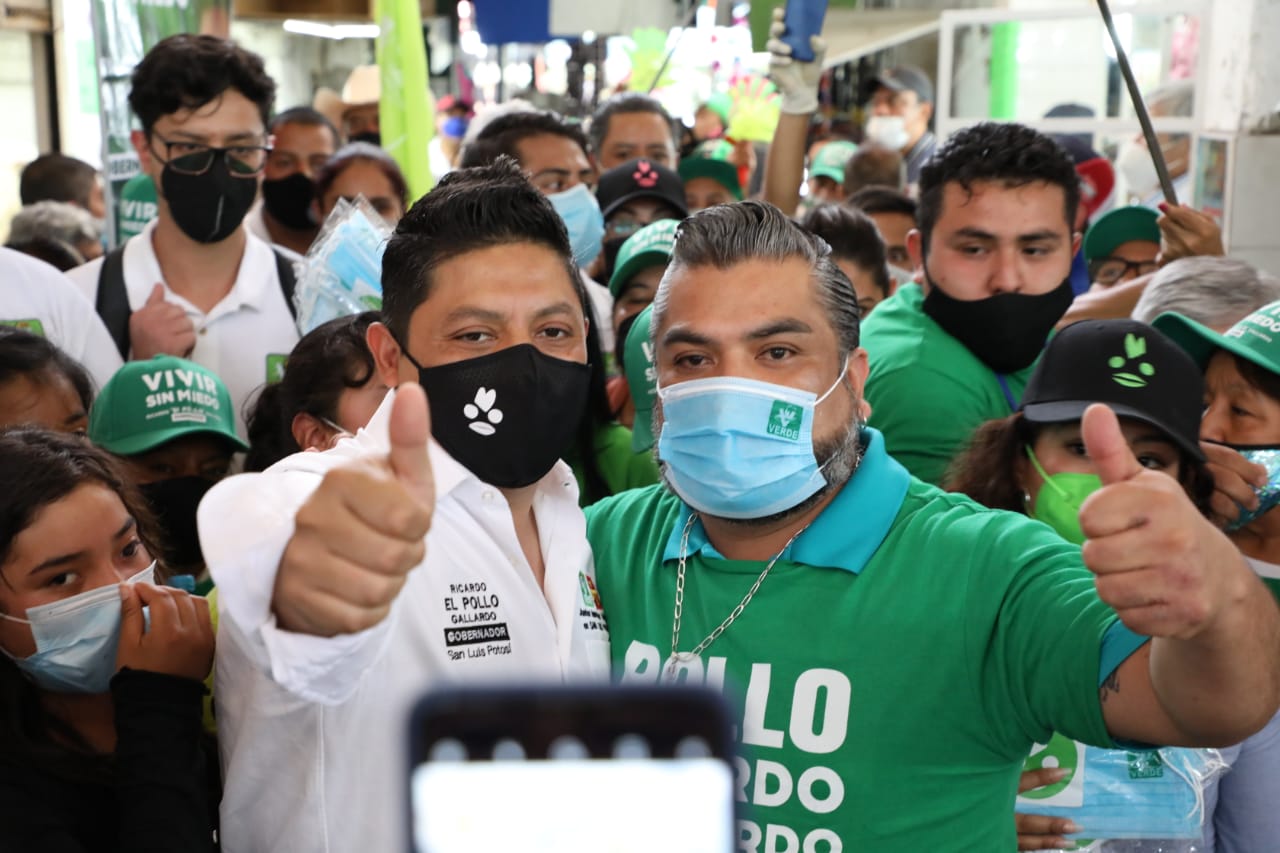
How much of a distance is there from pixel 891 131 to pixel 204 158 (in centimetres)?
720

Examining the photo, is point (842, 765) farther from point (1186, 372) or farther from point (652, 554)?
point (1186, 372)

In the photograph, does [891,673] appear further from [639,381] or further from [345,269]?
[345,269]

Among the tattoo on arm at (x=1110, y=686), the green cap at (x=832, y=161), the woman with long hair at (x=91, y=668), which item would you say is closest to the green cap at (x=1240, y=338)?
the tattoo on arm at (x=1110, y=686)

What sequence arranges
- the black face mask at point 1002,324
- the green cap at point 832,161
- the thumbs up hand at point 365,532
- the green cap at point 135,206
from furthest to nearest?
the green cap at point 832,161 → the green cap at point 135,206 → the black face mask at point 1002,324 → the thumbs up hand at point 365,532

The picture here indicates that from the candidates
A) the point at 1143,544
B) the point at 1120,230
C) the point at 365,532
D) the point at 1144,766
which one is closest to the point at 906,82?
the point at 1120,230

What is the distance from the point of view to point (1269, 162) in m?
7.71

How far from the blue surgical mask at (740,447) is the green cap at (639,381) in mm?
1077

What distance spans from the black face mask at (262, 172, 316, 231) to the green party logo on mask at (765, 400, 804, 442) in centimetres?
383

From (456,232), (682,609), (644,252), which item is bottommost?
(682,609)

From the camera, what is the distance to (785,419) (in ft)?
7.18

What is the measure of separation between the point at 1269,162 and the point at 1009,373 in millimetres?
5024

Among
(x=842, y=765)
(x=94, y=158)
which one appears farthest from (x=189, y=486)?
(x=94, y=158)

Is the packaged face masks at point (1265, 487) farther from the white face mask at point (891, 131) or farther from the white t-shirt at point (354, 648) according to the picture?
the white face mask at point (891, 131)

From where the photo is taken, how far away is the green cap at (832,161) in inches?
378
